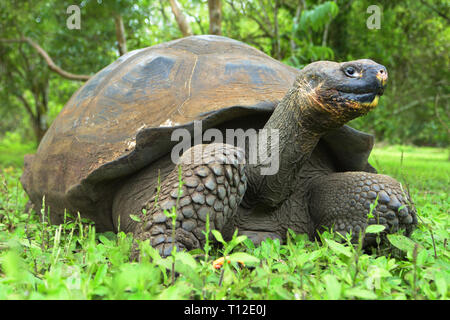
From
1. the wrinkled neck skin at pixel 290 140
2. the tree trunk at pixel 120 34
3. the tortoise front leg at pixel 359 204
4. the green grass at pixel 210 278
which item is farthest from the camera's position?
the tree trunk at pixel 120 34

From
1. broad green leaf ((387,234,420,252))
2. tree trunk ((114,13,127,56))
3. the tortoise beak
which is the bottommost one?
broad green leaf ((387,234,420,252))

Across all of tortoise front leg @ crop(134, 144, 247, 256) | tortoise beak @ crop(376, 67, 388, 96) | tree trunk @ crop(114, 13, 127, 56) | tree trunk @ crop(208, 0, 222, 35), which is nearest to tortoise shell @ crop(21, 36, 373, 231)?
tortoise front leg @ crop(134, 144, 247, 256)

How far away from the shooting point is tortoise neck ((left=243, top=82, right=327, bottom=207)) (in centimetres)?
196

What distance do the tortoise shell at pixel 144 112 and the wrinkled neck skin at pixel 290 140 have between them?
0.23 m

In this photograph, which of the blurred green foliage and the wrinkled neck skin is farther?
the blurred green foliage

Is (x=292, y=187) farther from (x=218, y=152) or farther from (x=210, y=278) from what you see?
(x=210, y=278)

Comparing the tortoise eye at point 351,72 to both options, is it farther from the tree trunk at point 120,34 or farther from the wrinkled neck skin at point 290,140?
the tree trunk at point 120,34

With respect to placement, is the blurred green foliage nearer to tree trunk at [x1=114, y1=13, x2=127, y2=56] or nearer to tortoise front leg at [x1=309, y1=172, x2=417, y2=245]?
tree trunk at [x1=114, y1=13, x2=127, y2=56]

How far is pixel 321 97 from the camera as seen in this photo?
1817mm

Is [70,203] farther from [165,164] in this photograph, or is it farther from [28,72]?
[28,72]

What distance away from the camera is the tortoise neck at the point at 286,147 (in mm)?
1964

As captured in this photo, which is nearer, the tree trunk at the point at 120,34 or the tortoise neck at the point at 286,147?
the tortoise neck at the point at 286,147

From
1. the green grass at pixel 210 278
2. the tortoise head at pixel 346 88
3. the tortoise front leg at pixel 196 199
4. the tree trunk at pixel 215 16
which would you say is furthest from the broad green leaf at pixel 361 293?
the tree trunk at pixel 215 16
